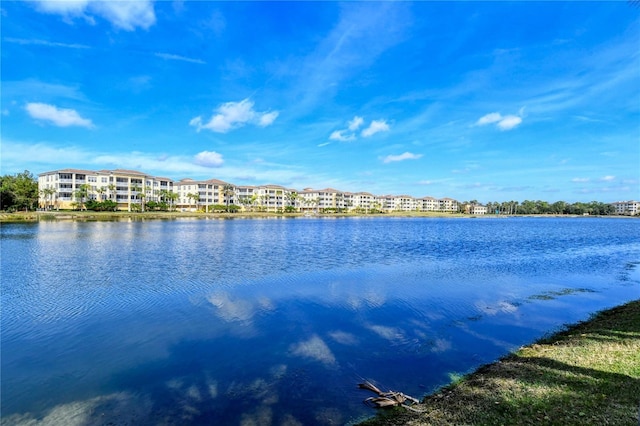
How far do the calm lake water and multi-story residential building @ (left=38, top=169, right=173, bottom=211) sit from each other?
332 ft

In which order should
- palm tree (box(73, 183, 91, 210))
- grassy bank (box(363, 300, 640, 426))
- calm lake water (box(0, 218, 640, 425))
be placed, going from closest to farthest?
grassy bank (box(363, 300, 640, 426))
calm lake water (box(0, 218, 640, 425))
palm tree (box(73, 183, 91, 210))

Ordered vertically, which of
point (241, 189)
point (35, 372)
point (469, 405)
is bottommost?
point (35, 372)

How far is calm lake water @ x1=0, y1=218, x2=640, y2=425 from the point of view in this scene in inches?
324

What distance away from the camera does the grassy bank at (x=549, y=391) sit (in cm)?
619

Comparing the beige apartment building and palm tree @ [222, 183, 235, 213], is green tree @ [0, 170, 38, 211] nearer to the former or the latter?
the beige apartment building

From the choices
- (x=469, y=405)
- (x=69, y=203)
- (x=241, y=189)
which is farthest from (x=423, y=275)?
(x=241, y=189)

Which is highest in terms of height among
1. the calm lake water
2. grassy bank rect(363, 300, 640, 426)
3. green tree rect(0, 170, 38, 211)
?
green tree rect(0, 170, 38, 211)

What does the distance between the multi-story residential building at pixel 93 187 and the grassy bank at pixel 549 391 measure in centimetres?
12464

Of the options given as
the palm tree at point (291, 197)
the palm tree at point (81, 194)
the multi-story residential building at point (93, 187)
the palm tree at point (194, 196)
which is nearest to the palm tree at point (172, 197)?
the palm tree at point (194, 196)

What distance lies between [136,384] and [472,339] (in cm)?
1027

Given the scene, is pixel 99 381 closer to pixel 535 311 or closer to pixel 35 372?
pixel 35 372

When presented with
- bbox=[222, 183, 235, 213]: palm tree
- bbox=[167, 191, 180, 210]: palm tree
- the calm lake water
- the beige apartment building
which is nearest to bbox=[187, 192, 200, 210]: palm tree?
the beige apartment building

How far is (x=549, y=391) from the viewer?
7195mm

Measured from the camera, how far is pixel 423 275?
22.9m
